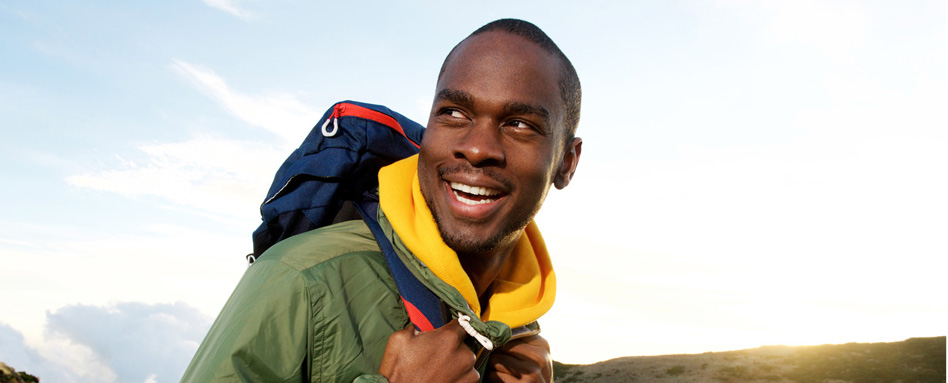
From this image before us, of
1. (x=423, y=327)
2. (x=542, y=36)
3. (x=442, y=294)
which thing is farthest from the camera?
(x=542, y=36)

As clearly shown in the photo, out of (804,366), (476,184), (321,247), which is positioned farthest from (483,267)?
(804,366)

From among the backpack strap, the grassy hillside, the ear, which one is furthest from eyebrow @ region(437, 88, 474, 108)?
the grassy hillside

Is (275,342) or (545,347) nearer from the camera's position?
(275,342)

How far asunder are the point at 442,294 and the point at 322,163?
1.00 metres

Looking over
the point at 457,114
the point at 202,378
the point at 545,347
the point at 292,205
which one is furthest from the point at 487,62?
the point at 202,378

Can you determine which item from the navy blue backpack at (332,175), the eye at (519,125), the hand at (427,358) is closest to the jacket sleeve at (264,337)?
the hand at (427,358)

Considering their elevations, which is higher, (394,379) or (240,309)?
(240,309)

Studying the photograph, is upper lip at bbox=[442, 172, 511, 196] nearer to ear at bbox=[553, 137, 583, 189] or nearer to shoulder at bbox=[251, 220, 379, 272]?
shoulder at bbox=[251, 220, 379, 272]

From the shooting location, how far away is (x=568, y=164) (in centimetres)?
402

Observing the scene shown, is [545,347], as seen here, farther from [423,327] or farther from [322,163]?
[322,163]

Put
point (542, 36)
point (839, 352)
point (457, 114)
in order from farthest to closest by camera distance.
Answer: point (839, 352), point (542, 36), point (457, 114)

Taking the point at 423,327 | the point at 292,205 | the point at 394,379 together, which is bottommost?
the point at 394,379

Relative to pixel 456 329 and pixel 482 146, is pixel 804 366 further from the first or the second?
pixel 456 329

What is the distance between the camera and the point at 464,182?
3168 mm
